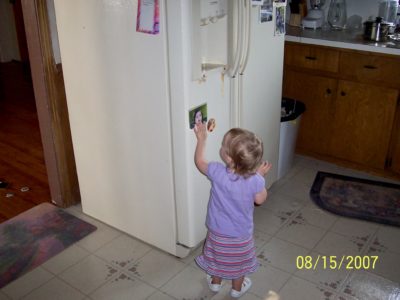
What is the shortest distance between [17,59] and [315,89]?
4246 millimetres

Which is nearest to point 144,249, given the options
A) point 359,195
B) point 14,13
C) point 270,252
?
point 270,252

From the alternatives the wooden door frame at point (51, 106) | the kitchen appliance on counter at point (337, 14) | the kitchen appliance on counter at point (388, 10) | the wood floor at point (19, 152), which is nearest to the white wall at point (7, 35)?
the wood floor at point (19, 152)

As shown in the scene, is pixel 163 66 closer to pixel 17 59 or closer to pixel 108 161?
pixel 108 161

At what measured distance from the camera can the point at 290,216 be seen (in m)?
2.66

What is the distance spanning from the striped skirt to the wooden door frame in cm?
109

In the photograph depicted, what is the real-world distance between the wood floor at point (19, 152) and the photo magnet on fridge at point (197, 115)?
1.31 metres

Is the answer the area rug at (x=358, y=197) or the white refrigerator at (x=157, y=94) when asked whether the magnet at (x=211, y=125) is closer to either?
the white refrigerator at (x=157, y=94)

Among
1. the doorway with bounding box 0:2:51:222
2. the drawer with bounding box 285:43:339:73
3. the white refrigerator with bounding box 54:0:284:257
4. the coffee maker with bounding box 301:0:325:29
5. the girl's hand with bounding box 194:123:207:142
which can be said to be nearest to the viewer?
the white refrigerator with bounding box 54:0:284:257

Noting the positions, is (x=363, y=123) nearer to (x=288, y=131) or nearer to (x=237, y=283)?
(x=288, y=131)

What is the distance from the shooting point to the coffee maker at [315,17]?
336 cm

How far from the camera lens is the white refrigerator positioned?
6.33 ft

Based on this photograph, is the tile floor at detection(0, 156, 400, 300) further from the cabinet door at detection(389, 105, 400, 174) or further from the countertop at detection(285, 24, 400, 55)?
the countertop at detection(285, 24, 400, 55)

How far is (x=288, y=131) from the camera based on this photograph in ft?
9.80
